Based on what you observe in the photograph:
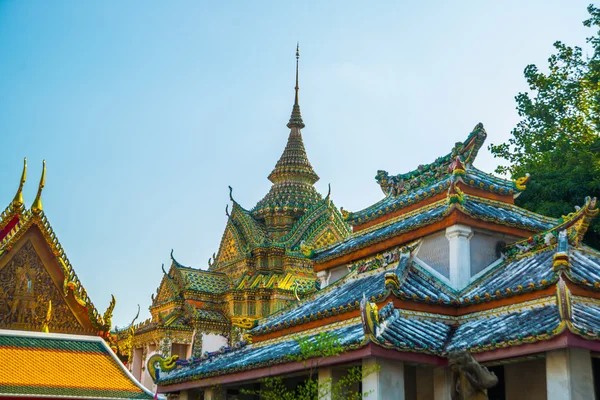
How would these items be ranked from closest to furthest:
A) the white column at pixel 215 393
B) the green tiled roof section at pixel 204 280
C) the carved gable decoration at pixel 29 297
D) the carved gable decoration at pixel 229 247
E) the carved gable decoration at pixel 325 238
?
the white column at pixel 215 393, the carved gable decoration at pixel 29 297, the green tiled roof section at pixel 204 280, the carved gable decoration at pixel 325 238, the carved gable decoration at pixel 229 247

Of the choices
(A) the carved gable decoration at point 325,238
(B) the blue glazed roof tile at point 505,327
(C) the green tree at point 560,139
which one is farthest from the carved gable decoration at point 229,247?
(B) the blue glazed roof tile at point 505,327

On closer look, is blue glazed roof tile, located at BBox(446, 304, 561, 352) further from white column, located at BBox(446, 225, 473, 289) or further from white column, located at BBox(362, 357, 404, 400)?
white column, located at BBox(446, 225, 473, 289)

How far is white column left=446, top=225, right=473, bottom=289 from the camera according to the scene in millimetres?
14023

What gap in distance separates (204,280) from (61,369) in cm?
1607

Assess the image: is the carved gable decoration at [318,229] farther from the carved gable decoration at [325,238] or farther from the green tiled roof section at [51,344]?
the green tiled roof section at [51,344]

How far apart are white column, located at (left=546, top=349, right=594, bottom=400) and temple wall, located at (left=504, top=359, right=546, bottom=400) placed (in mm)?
1586

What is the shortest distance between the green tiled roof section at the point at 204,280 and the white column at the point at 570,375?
2334 centimetres

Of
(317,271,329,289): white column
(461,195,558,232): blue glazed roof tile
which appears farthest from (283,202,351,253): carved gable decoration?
(461,195,558,232): blue glazed roof tile

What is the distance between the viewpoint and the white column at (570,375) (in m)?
10.0

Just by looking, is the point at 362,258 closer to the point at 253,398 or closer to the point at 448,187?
the point at 448,187

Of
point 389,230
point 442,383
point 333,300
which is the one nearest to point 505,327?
point 442,383

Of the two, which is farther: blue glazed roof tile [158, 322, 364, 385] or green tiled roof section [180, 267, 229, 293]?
green tiled roof section [180, 267, 229, 293]

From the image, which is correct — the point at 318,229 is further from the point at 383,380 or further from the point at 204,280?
the point at 383,380

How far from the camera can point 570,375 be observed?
10.0 meters
